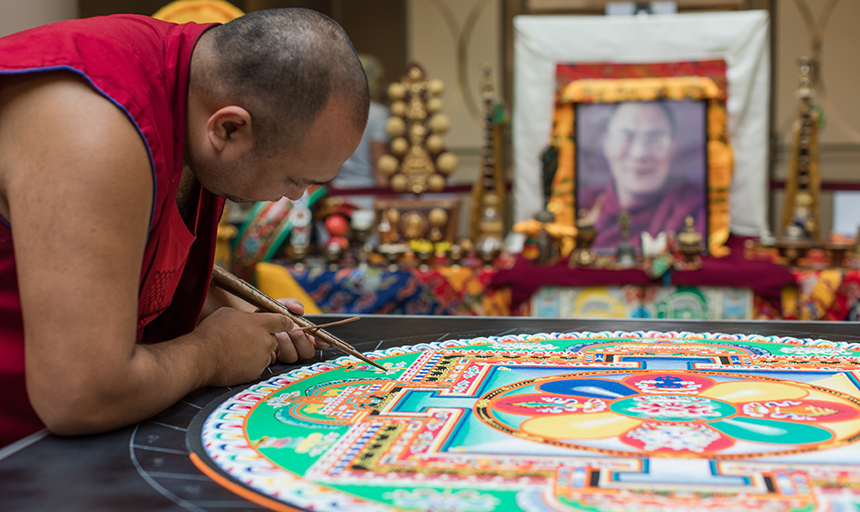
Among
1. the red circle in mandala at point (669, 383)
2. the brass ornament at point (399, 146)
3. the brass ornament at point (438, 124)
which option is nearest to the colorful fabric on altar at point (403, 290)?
the brass ornament at point (399, 146)

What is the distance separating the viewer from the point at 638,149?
3.38m

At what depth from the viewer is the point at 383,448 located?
70cm

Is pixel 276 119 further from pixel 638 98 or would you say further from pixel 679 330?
pixel 638 98

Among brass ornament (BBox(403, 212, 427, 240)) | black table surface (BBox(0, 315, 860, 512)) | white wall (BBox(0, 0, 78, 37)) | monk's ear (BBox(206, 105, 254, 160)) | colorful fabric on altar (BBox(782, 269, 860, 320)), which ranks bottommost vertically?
colorful fabric on altar (BBox(782, 269, 860, 320))

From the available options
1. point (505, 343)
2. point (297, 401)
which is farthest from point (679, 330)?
point (297, 401)

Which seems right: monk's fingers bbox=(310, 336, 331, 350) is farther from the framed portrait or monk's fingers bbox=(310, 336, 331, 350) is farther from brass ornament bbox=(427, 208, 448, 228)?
the framed portrait

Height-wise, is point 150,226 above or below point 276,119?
below

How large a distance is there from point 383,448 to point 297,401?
0.21m

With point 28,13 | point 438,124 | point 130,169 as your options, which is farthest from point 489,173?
point 130,169

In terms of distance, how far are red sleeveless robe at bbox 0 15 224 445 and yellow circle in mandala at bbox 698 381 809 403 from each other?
69cm

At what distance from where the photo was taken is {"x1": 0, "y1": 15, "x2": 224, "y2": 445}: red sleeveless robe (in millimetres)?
741

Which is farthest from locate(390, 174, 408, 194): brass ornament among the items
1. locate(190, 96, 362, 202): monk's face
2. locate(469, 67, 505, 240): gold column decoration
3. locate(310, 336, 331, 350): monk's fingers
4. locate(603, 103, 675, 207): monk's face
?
locate(190, 96, 362, 202): monk's face

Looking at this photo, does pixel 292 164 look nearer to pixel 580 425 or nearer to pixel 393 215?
pixel 580 425

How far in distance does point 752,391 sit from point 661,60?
2.89 m
